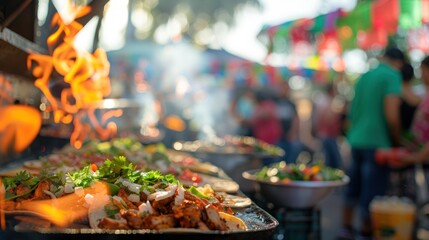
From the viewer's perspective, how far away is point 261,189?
5098 millimetres

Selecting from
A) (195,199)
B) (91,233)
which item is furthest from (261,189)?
(91,233)

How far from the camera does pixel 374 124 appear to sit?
7.32m

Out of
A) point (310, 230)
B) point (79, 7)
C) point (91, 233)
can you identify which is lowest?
point (310, 230)

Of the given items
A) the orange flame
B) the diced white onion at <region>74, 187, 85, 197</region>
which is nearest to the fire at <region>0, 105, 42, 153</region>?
the orange flame

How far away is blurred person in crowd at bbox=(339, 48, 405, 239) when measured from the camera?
23.3 ft

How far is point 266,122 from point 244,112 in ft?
7.71

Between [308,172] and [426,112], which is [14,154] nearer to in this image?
[308,172]

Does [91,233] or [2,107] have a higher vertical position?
[2,107]

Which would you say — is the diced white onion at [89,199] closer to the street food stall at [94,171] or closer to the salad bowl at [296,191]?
the street food stall at [94,171]

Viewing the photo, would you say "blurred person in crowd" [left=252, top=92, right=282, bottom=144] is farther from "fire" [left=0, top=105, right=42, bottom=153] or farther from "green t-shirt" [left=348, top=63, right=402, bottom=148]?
"fire" [left=0, top=105, right=42, bottom=153]

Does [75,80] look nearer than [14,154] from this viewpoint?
No

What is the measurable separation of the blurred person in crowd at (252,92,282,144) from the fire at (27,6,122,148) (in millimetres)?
3591

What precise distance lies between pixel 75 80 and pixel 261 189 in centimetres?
326

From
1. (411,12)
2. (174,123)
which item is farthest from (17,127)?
(174,123)
